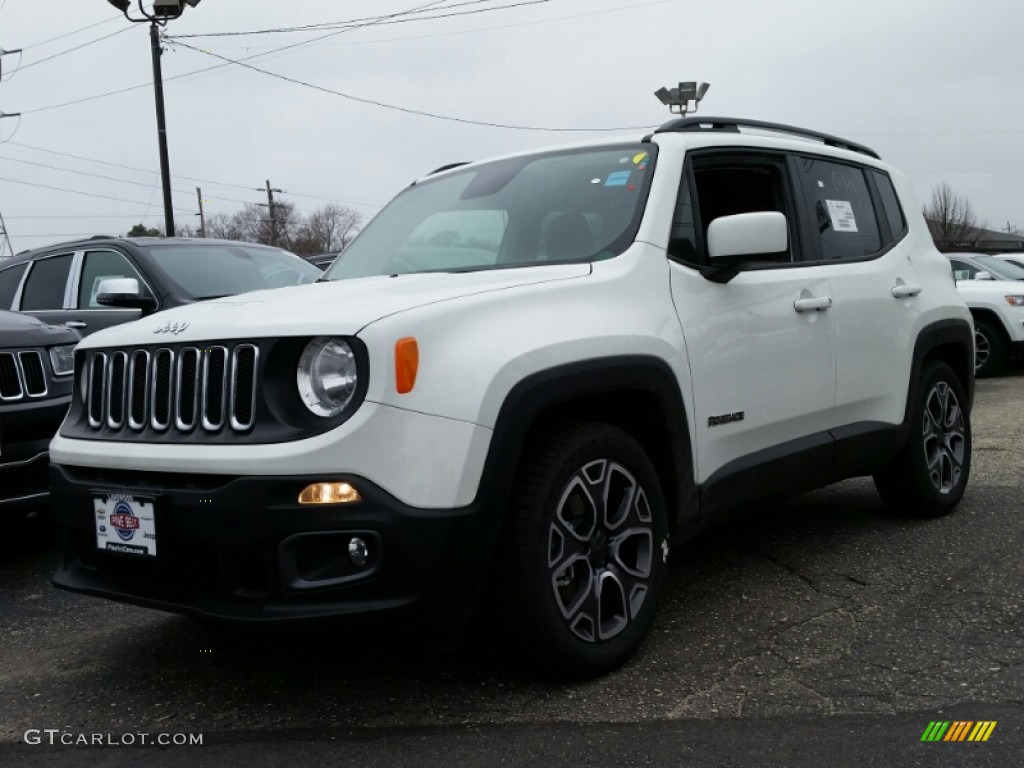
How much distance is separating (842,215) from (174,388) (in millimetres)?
3069

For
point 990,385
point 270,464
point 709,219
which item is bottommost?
point 990,385

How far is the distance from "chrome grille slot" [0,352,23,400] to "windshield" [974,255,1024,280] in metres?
11.0

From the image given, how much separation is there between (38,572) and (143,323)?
7.17ft

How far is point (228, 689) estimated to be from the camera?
10.8 feet

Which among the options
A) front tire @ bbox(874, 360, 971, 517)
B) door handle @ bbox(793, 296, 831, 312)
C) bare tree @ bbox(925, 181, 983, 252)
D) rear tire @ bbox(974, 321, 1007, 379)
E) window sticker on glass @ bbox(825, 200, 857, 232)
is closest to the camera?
door handle @ bbox(793, 296, 831, 312)

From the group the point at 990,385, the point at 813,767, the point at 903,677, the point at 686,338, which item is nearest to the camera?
the point at 813,767

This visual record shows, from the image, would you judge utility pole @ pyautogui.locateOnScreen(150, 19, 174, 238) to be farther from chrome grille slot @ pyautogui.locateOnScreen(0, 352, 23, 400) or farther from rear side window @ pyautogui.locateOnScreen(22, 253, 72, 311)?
chrome grille slot @ pyautogui.locateOnScreen(0, 352, 23, 400)

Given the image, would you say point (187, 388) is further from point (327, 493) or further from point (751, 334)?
point (751, 334)

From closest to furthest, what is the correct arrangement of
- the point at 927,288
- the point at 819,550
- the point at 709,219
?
the point at 709,219 → the point at 819,550 → the point at 927,288

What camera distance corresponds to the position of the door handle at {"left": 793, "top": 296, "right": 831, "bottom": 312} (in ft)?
13.4

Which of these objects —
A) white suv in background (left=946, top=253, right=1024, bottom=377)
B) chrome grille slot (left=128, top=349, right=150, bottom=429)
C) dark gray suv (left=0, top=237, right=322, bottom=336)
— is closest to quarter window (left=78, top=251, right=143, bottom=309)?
dark gray suv (left=0, top=237, right=322, bottom=336)

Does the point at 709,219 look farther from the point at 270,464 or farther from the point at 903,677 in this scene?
the point at 270,464

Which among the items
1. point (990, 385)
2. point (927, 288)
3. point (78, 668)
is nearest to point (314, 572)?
point (78, 668)

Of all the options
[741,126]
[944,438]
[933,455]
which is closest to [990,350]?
[944,438]
